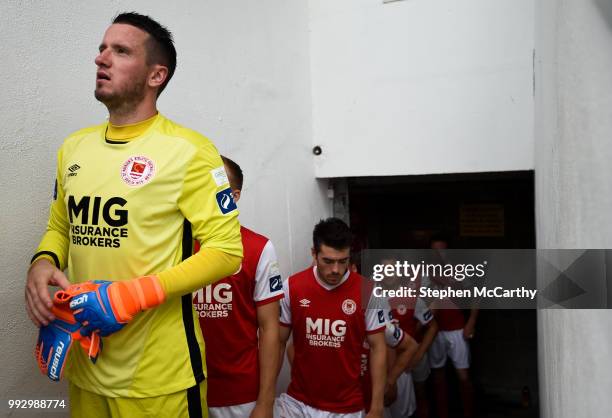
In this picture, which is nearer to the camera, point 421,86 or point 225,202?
point 225,202

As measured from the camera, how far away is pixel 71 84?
213 cm

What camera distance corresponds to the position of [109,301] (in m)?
1.43

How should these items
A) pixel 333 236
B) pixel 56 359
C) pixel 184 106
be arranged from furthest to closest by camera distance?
1. pixel 333 236
2. pixel 184 106
3. pixel 56 359

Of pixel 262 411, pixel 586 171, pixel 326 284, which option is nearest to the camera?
pixel 586 171

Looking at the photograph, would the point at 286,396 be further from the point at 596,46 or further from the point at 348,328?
the point at 596,46

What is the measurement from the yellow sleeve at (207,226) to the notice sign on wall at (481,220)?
531cm

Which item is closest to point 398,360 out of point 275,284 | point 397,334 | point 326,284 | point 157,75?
point 397,334

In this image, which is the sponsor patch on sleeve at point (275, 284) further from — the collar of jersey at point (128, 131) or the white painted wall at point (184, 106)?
the collar of jersey at point (128, 131)

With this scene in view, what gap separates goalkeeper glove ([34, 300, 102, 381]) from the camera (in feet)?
4.91

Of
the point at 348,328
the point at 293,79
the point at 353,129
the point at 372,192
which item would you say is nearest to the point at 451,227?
the point at 372,192

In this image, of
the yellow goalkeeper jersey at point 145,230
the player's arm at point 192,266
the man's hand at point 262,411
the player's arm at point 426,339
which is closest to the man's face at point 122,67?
the yellow goalkeeper jersey at point 145,230

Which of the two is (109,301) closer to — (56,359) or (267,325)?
(56,359)

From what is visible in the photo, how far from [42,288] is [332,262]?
72.8 inches

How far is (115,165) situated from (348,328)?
1944 mm
